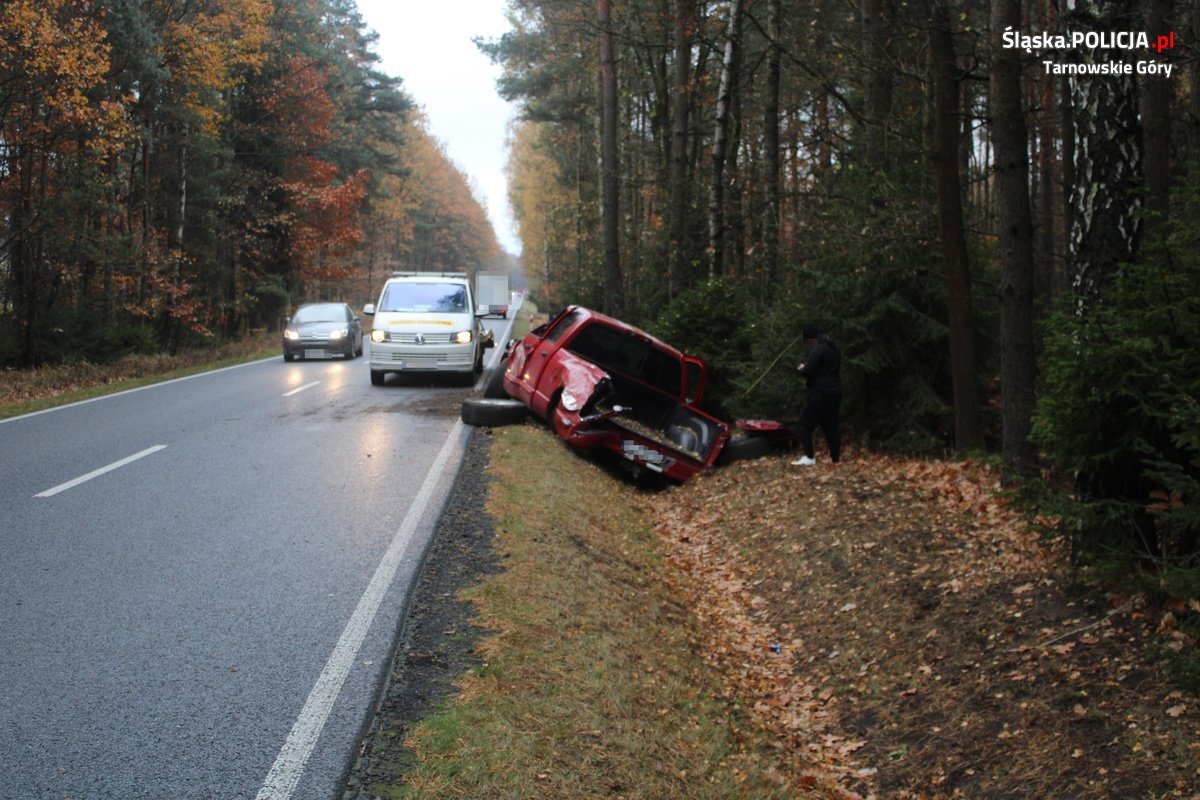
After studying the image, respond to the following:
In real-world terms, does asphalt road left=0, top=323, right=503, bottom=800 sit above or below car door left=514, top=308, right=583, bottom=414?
below

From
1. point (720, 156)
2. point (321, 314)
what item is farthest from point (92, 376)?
point (720, 156)

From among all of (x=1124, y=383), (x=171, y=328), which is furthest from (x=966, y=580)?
(x=171, y=328)

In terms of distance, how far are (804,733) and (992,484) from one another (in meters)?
4.50

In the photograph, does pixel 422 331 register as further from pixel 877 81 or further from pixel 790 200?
pixel 790 200

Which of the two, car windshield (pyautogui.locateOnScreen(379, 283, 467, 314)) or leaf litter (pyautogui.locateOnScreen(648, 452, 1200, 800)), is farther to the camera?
car windshield (pyautogui.locateOnScreen(379, 283, 467, 314))

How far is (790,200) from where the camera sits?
25938 mm

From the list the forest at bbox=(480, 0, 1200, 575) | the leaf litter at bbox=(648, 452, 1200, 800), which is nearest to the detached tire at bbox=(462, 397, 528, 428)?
the forest at bbox=(480, 0, 1200, 575)

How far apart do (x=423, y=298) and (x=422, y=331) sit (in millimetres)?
1207

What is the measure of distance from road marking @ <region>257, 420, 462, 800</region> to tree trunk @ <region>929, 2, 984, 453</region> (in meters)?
6.34

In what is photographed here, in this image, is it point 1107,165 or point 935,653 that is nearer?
point 935,653

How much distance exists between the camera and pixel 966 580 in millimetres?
6973

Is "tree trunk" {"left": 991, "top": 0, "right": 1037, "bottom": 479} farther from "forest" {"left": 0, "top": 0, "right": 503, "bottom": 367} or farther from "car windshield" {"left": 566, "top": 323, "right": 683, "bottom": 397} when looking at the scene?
"forest" {"left": 0, "top": 0, "right": 503, "bottom": 367}

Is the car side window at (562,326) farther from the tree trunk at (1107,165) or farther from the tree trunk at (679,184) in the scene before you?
the tree trunk at (1107,165)

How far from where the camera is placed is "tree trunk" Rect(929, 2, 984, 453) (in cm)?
1023
